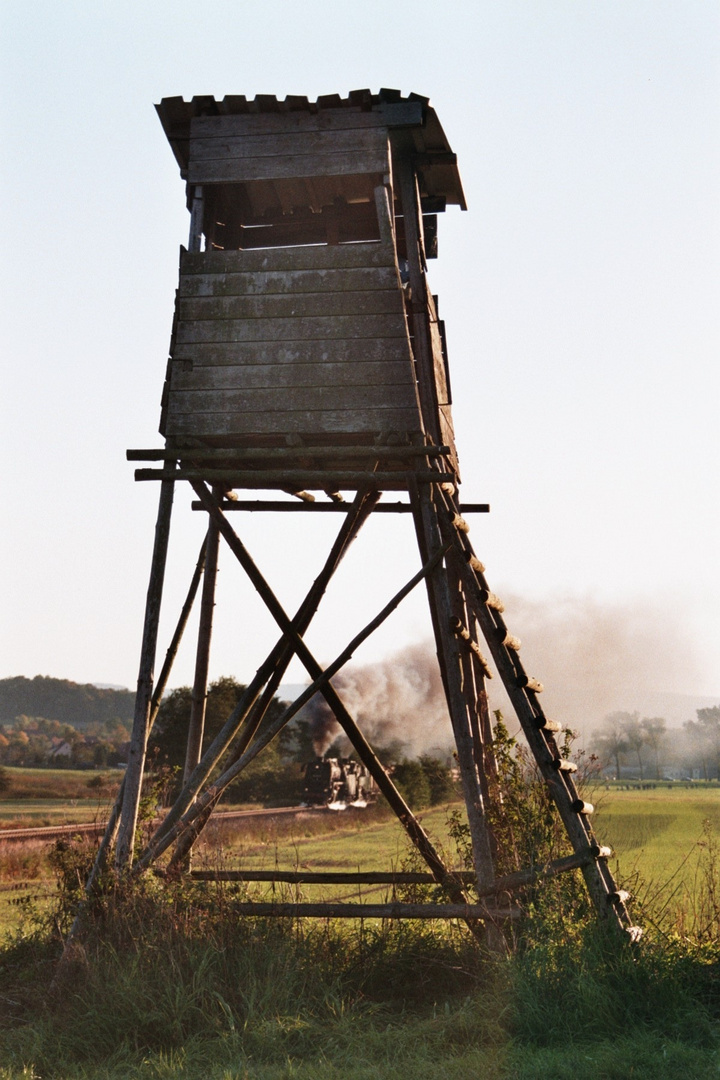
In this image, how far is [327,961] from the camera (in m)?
8.90

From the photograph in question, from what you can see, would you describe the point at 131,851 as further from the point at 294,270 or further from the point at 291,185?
the point at 291,185

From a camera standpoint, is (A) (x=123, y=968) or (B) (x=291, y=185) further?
(B) (x=291, y=185)

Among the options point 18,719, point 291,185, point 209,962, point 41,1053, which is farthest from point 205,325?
point 18,719

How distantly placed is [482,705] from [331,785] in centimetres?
2858

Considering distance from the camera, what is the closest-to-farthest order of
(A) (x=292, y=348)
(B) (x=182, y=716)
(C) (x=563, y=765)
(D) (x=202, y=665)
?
1. (C) (x=563, y=765)
2. (A) (x=292, y=348)
3. (D) (x=202, y=665)
4. (B) (x=182, y=716)

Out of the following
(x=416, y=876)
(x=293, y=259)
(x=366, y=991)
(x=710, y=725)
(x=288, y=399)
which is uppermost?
(x=293, y=259)

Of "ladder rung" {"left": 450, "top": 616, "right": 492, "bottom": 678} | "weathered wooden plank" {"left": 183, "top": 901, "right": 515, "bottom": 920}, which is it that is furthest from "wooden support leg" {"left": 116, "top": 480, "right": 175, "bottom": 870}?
"ladder rung" {"left": 450, "top": 616, "right": 492, "bottom": 678}

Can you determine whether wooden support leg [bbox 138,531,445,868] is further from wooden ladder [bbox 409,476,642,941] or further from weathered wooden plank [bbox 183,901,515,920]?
weathered wooden plank [bbox 183,901,515,920]

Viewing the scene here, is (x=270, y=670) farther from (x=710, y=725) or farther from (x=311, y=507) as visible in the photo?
(x=710, y=725)

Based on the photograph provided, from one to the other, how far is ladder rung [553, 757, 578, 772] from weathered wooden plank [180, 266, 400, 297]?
4843 millimetres

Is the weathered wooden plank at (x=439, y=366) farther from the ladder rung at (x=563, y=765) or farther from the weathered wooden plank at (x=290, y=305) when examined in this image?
the ladder rung at (x=563, y=765)

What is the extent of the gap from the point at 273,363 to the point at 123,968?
5720 millimetres

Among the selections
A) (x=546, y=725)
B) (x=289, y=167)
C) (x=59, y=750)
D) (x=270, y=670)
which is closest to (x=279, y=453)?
(x=270, y=670)

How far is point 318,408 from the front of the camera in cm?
1074
